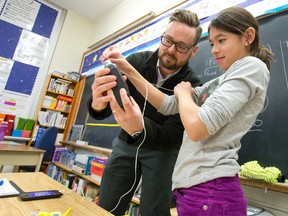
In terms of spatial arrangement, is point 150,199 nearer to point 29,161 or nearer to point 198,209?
point 198,209

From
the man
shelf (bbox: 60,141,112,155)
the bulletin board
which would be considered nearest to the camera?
the man

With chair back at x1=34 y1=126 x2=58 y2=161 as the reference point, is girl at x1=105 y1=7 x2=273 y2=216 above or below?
above

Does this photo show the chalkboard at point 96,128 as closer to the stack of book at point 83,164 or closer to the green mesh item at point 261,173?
the stack of book at point 83,164

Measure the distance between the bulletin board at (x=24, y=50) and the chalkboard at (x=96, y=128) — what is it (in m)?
0.91

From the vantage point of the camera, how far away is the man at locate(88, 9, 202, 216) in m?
0.98

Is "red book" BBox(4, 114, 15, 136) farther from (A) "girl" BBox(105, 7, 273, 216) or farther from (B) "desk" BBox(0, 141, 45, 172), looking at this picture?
(A) "girl" BBox(105, 7, 273, 216)

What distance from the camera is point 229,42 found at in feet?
2.55

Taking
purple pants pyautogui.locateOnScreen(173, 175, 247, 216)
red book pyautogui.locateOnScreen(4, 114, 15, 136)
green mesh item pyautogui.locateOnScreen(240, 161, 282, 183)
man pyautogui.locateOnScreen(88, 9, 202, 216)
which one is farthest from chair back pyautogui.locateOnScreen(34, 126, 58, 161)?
purple pants pyautogui.locateOnScreen(173, 175, 247, 216)

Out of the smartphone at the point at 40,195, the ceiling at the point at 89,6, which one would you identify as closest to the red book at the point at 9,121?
the ceiling at the point at 89,6

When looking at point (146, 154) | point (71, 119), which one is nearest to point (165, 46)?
point (146, 154)

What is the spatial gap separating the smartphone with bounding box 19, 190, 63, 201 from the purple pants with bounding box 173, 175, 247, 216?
463 mm

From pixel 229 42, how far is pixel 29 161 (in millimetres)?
2387

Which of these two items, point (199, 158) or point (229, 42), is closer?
point (199, 158)

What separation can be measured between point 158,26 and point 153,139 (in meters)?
2.17
